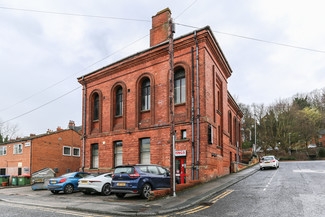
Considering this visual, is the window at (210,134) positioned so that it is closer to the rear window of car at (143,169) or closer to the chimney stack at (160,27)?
the rear window of car at (143,169)

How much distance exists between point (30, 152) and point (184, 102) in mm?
21623

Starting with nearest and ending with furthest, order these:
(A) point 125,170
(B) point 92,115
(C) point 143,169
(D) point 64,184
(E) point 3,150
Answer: (A) point 125,170
(C) point 143,169
(D) point 64,184
(B) point 92,115
(E) point 3,150

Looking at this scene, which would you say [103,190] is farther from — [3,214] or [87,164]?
[87,164]

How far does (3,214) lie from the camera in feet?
30.6

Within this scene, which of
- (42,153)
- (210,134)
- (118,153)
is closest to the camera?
(210,134)

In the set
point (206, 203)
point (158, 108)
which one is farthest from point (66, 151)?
point (206, 203)

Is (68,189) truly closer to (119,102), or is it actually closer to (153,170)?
(153,170)

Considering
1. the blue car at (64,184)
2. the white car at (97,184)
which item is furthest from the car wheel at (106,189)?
the blue car at (64,184)

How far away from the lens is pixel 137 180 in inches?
466

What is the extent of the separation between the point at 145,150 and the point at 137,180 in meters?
8.26

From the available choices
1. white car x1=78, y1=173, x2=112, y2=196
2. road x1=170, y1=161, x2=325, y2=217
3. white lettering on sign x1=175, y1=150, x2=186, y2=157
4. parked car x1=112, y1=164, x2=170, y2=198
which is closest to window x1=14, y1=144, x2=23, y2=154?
white car x1=78, y1=173, x2=112, y2=196

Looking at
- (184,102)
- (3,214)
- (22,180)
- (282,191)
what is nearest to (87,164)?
(22,180)

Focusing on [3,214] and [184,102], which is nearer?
[3,214]

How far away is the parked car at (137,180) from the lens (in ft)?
38.9
